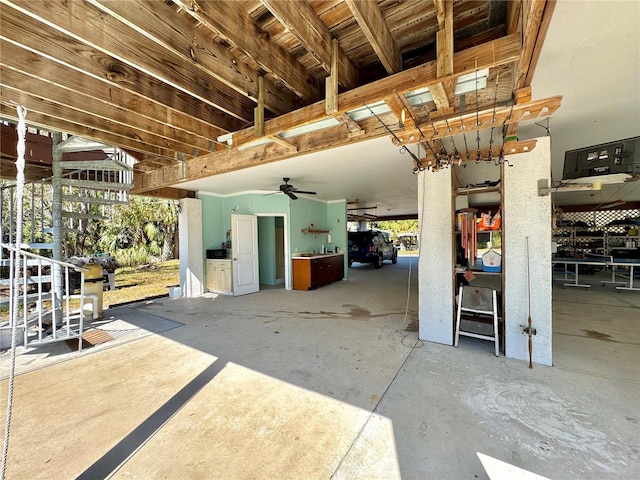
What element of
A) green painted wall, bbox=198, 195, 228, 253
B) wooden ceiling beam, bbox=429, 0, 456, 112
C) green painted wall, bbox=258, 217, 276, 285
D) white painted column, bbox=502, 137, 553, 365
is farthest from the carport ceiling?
green painted wall, bbox=258, 217, 276, 285

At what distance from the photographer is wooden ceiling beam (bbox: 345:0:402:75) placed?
56.5 inches

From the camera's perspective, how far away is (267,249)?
316 inches

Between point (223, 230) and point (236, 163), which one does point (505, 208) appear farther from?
point (223, 230)

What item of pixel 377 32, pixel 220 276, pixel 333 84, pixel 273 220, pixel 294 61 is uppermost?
pixel 294 61

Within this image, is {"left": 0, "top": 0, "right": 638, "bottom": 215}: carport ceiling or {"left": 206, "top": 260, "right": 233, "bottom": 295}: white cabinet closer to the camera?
{"left": 0, "top": 0, "right": 638, "bottom": 215}: carport ceiling

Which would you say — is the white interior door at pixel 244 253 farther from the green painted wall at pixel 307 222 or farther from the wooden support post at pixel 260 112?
the wooden support post at pixel 260 112

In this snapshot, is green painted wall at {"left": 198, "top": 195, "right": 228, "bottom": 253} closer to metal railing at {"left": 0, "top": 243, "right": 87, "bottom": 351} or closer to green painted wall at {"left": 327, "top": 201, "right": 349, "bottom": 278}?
metal railing at {"left": 0, "top": 243, "right": 87, "bottom": 351}

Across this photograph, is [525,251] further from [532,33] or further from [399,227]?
[399,227]

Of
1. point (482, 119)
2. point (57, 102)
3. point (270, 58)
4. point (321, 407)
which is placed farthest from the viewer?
point (57, 102)

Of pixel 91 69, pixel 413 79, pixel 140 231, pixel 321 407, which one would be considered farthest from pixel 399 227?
pixel 91 69

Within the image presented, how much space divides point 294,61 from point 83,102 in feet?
A: 7.08

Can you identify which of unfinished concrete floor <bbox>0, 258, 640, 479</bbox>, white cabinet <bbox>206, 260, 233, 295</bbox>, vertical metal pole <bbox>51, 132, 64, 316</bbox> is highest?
vertical metal pole <bbox>51, 132, 64, 316</bbox>

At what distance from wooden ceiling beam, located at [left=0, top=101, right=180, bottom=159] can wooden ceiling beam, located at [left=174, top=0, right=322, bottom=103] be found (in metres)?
2.09

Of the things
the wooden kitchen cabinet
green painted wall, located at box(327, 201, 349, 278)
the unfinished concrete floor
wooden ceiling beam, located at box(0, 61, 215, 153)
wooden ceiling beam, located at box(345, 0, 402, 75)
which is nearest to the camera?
wooden ceiling beam, located at box(345, 0, 402, 75)
